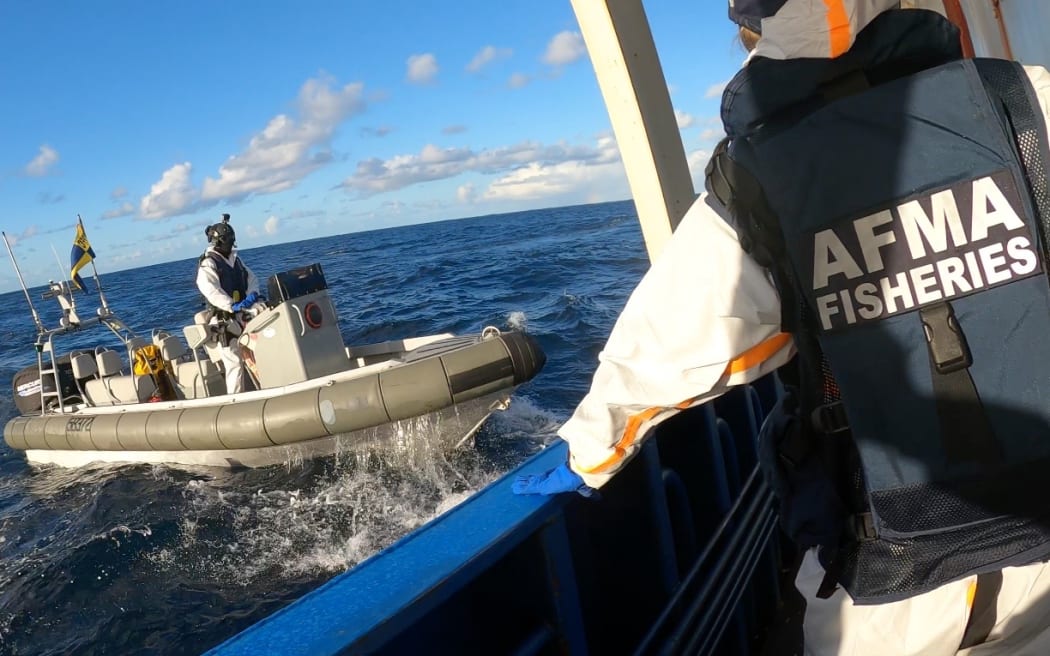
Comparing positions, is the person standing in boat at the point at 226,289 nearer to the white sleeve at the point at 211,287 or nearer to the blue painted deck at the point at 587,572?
the white sleeve at the point at 211,287

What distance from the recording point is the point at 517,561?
155 centimetres

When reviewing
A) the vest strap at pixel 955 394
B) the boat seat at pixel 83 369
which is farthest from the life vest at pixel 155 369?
the vest strap at pixel 955 394

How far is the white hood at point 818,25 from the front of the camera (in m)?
0.92

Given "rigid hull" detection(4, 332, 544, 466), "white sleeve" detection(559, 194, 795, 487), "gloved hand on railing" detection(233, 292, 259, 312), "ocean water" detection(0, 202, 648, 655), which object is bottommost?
"ocean water" detection(0, 202, 648, 655)

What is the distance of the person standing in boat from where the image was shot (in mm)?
7078

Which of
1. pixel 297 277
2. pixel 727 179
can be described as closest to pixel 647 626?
pixel 727 179

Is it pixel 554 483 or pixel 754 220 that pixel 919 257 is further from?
pixel 554 483

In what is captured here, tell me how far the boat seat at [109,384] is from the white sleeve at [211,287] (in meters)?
1.66

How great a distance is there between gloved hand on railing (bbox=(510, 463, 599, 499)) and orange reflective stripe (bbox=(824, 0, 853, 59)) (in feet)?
2.99

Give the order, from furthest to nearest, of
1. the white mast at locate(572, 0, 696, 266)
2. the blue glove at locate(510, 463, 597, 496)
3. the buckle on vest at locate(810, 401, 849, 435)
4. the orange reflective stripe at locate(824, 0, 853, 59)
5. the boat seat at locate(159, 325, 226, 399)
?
the boat seat at locate(159, 325, 226, 399) → the white mast at locate(572, 0, 696, 266) → the blue glove at locate(510, 463, 597, 496) → the buckle on vest at locate(810, 401, 849, 435) → the orange reflective stripe at locate(824, 0, 853, 59)

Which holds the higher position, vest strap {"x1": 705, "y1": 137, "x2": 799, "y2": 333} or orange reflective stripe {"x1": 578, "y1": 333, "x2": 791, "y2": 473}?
vest strap {"x1": 705, "y1": 137, "x2": 799, "y2": 333}

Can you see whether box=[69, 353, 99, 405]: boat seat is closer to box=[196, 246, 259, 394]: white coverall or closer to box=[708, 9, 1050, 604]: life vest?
box=[196, 246, 259, 394]: white coverall

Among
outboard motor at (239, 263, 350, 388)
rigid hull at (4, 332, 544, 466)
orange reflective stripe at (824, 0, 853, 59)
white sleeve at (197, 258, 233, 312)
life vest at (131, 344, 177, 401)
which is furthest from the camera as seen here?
life vest at (131, 344, 177, 401)

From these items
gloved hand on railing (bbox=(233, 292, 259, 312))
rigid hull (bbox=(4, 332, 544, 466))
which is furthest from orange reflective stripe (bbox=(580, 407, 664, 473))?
gloved hand on railing (bbox=(233, 292, 259, 312))
